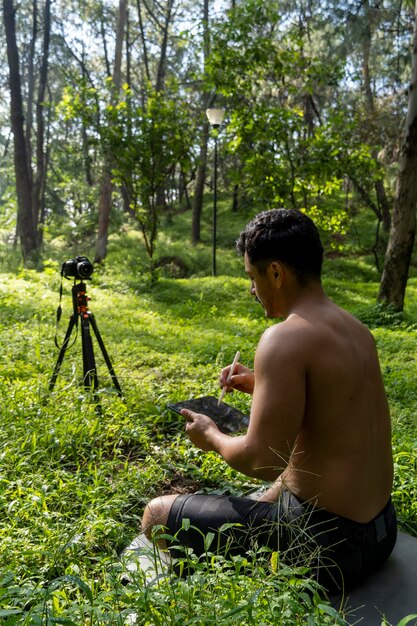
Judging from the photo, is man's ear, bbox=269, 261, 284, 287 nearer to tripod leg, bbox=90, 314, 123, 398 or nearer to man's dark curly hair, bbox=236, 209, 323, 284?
man's dark curly hair, bbox=236, 209, 323, 284

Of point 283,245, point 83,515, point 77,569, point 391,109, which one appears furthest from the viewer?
point 391,109

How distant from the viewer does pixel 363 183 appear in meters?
12.6

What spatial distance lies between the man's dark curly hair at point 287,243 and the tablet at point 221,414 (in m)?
1.17

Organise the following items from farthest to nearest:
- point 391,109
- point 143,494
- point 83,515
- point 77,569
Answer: point 391,109 < point 143,494 < point 83,515 < point 77,569

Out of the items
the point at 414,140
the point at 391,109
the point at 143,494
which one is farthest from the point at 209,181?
the point at 143,494

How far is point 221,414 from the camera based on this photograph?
9.41 feet

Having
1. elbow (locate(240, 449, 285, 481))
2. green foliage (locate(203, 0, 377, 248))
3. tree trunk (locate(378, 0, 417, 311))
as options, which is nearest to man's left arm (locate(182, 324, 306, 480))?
elbow (locate(240, 449, 285, 481))

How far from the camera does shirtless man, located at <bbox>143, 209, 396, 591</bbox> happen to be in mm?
1678

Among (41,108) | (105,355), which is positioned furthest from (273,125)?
(41,108)

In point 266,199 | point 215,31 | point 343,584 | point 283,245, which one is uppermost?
point 215,31

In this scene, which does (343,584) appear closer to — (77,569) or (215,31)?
(77,569)

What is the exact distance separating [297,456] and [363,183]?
39.0ft

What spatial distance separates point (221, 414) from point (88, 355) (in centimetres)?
142

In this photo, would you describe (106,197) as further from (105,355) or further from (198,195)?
(105,355)
